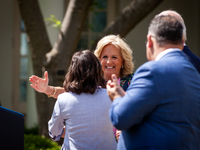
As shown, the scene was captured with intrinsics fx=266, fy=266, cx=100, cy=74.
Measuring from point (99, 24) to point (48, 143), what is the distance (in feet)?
11.3

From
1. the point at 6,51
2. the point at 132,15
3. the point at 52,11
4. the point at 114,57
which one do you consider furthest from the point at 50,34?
the point at 114,57

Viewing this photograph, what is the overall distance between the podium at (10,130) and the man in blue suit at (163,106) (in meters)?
0.82

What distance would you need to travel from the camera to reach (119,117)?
1370 millimetres

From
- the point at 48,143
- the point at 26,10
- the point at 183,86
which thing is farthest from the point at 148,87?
the point at 26,10

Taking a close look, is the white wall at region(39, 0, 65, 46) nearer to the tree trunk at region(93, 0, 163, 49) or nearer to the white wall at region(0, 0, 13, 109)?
the white wall at region(0, 0, 13, 109)

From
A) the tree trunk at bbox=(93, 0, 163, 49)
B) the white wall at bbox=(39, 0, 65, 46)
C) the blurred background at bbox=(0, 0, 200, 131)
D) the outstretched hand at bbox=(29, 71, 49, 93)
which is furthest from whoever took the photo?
the blurred background at bbox=(0, 0, 200, 131)

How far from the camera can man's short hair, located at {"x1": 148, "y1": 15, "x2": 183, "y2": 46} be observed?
4.76ft

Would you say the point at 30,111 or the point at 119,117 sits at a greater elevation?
the point at 119,117

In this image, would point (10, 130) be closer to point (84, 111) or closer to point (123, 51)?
point (84, 111)

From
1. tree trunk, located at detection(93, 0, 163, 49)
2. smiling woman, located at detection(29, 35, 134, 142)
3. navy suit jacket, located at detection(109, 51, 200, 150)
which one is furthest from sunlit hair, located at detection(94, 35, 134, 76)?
tree trunk, located at detection(93, 0, 163, 49)

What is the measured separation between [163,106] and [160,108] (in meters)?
0.02

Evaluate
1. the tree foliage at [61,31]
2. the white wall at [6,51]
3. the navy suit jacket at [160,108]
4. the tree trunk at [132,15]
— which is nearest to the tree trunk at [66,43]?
the tree foliage at [61,31]

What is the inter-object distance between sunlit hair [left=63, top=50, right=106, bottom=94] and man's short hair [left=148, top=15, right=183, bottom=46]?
0.57 m

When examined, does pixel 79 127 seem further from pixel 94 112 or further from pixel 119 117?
pixel 119 117
